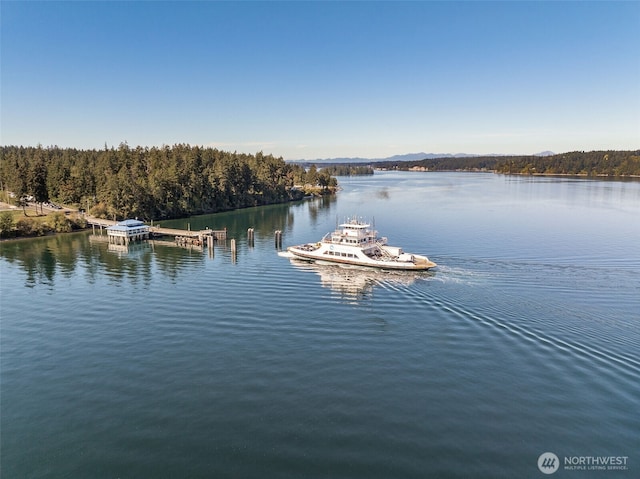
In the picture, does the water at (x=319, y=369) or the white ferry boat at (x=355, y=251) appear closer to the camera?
the water at (x=319, y=369)

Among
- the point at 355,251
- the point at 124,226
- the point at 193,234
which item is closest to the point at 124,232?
the point at 124,226

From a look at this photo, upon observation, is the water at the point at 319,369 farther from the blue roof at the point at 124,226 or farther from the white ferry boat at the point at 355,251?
the blue roof at the point at 124,226

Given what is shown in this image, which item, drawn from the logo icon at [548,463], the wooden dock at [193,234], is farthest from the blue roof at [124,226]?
the logo icon at [548,463]

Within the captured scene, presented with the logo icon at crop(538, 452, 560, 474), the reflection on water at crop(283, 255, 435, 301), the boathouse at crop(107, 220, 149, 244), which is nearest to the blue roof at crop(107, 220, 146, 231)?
the boathouse at crop(107, 220, 149, 244)

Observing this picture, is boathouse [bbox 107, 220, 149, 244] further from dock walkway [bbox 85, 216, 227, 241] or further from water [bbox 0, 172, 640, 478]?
water [bbox 0, 172, 640, 478]

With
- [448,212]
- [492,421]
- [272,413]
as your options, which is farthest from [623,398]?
[448,212]
